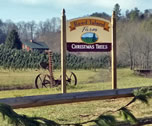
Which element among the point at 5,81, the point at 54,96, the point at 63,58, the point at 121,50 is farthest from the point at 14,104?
the point at 121,50

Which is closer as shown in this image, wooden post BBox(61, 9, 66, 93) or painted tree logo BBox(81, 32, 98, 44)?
wooden post BBox(61, 9, 66, 93)

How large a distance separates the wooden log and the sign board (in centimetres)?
233

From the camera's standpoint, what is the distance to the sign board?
7.98 m

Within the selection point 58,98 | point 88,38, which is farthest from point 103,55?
point 58,98

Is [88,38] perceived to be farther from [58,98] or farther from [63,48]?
[58,98]

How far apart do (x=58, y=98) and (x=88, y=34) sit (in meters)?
3.14

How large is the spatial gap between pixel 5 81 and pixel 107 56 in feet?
16.9

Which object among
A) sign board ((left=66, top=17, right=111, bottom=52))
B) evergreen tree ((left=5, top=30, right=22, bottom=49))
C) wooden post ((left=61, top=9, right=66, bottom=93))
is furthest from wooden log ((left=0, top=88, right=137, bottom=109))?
evergreen tree ((left=5, top=30, right=22, bottom=49))

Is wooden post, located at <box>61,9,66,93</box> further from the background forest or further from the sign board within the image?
the background forest

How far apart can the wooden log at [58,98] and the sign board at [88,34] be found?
233 centimetres

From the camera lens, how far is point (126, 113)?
154 inches

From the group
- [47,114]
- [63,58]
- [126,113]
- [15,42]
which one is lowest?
[47,114]

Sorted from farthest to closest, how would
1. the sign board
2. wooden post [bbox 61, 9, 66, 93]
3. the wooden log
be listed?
the sign board
wooden post [bbox 61, 9, 66, 93]
the wooden log

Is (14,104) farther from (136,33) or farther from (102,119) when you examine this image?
(136,33)
